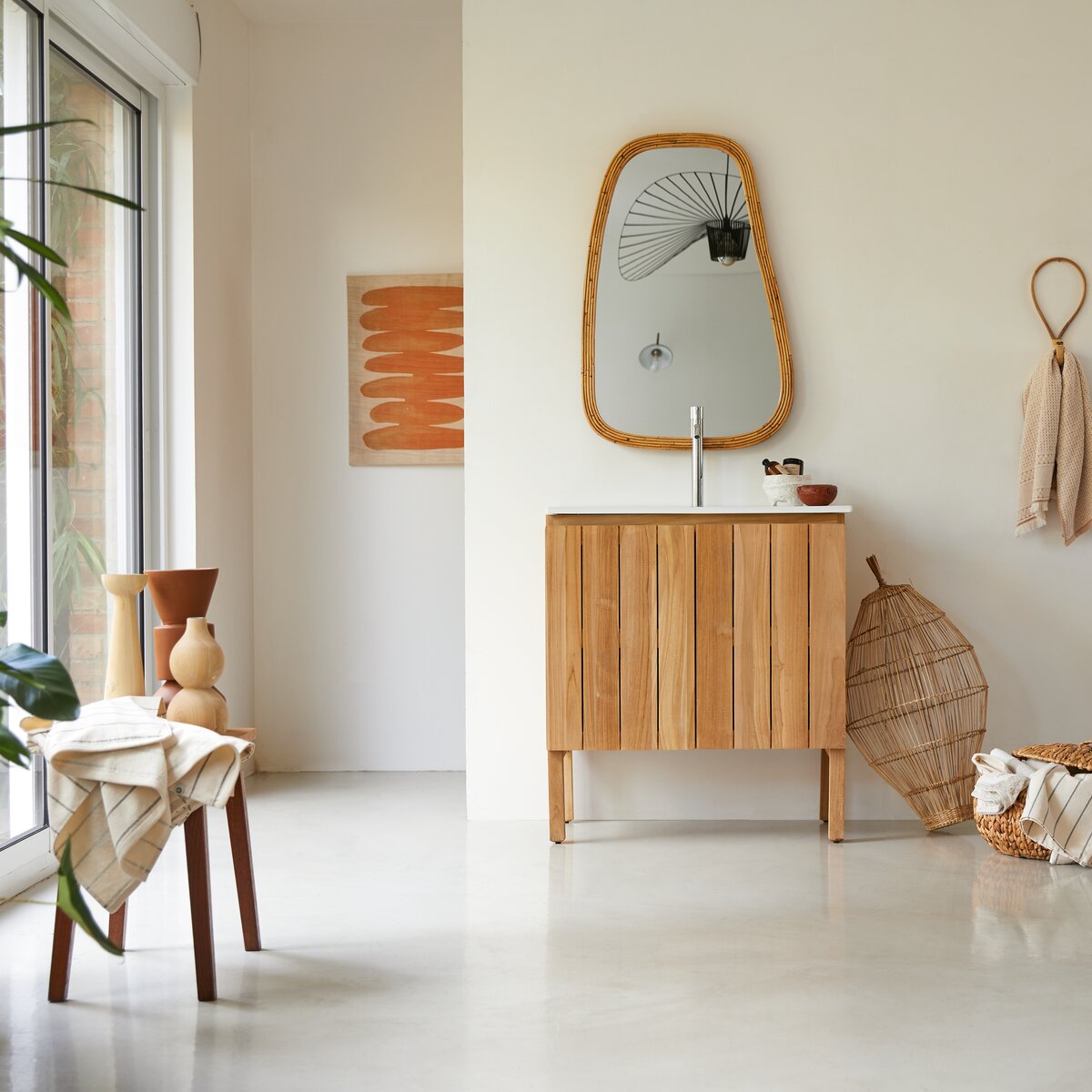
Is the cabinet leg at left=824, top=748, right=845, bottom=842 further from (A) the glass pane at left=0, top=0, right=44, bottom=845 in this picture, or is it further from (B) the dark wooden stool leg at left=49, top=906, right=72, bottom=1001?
(A) the glass pane at left=0, top=0, right=44, bottom=845

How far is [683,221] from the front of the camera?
135 inches

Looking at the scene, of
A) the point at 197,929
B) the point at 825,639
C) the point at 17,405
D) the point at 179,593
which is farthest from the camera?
the point at 825,639

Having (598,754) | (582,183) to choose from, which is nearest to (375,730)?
(598,754)

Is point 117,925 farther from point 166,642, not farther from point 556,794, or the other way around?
point 556,794

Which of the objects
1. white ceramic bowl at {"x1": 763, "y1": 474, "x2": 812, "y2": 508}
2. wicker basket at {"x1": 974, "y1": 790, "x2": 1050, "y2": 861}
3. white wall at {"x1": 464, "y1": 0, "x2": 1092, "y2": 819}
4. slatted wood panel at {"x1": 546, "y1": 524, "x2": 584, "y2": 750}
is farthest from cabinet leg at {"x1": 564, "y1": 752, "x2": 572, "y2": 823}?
wicker basket at {"x1": 974, "y1": 790, "x2": 1050, "y2": 861}

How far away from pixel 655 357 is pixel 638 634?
2.82 ft

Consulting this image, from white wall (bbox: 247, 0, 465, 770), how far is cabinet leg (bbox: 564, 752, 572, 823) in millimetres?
820

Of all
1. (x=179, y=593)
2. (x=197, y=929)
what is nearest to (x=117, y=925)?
(x=197, y=929)

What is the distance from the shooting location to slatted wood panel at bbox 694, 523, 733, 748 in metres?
3.08

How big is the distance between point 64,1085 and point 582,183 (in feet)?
8.81

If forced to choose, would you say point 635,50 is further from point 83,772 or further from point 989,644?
point 83,772

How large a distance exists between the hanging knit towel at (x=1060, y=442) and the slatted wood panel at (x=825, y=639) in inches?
27.5

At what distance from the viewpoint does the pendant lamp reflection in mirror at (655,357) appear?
3.41 m

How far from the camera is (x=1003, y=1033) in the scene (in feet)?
6.34
